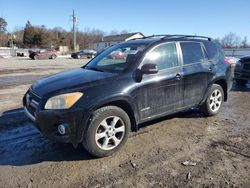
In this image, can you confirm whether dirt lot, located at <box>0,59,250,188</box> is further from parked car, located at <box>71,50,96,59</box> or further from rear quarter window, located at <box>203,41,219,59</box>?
parked car, located at <box>71,50,96,59</box>

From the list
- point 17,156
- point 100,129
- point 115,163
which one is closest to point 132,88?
point 100,129

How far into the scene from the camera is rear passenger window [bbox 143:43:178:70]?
523 centimetres

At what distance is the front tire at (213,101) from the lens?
645cm

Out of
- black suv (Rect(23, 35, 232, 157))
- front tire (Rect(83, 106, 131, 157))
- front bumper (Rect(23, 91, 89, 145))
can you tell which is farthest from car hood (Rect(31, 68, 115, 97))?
front tire (Rect(83, 106, 131, 157))

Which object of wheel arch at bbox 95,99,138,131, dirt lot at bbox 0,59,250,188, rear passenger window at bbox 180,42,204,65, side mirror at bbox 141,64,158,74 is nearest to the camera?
dirt lot at bbox 0,59,250,188

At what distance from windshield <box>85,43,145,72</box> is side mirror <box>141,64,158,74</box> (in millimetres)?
329

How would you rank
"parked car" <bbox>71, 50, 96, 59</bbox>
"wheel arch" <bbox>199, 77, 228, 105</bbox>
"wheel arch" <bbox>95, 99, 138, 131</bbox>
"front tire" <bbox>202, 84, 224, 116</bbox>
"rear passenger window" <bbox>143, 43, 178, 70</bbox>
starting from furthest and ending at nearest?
"parked car" <bbox>71, 50, 96, 59</bbox> < "front tire" <bbox>202, 84, 224, 116</bbox> < "wheel arch" <bbox>199, 77, 228, 105</bbox> < "rear passenger window" <bbox>143, 43, 178, 70</bbox> < "wheel arch" <bbox>95, 99, 138, 131</bbox>

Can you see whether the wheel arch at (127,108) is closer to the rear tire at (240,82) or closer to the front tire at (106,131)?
the front tire at (106,131)

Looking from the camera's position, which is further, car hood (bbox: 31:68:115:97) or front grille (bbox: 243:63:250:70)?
front grille (bbox: 243:63:250:70)

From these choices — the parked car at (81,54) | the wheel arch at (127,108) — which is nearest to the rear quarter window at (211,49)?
the wheel arch at (127,108)

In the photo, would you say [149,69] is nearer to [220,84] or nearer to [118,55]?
[118,55]

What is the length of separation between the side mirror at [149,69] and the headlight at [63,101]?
1169 mm

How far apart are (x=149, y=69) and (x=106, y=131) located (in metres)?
1.23

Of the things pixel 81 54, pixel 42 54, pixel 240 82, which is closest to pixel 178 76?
pixel 240 82
